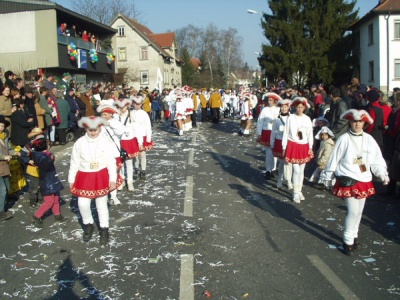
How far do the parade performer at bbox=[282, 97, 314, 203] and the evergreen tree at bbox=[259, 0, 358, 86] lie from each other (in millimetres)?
30536

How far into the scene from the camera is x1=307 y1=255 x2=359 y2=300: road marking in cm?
454

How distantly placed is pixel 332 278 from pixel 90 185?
3.41 meters

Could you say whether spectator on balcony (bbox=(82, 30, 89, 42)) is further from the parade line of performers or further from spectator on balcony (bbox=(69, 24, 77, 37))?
the parade line of performers

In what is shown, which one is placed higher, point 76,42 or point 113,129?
point 76,42

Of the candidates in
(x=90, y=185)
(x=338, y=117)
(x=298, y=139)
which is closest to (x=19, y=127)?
(x=90, y=185)

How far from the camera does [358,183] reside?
566 cm

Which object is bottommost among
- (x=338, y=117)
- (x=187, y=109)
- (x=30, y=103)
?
(x=338, y=117)

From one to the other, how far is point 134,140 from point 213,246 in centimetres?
418

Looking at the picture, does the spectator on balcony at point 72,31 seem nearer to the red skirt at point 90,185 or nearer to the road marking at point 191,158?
the road marking at point 191,158

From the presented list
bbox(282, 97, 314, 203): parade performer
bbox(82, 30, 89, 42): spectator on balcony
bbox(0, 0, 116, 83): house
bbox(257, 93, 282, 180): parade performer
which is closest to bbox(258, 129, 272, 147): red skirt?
bbox(257, 93, 282, 180): parade performer

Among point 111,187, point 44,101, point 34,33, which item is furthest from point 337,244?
point 34,33

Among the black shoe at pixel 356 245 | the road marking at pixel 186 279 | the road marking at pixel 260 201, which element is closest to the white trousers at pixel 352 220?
the black shoe at pixel 356 245

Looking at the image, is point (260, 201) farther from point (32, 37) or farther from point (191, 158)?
point (32, 37)

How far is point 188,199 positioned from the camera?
8.54m
